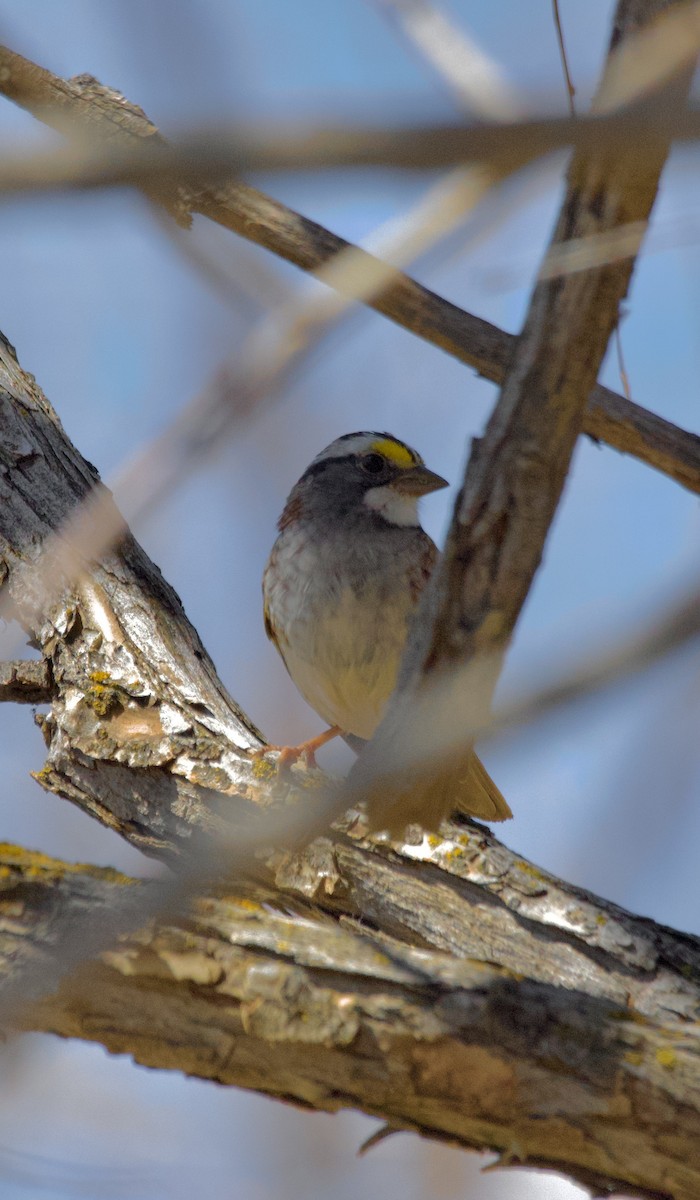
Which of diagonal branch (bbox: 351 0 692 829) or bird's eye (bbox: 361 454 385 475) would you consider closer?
diagonal branch (bbox: 351 0 692 829)

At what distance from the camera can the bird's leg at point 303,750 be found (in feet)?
16.1

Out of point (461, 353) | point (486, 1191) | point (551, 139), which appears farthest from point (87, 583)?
point (486, 1191)

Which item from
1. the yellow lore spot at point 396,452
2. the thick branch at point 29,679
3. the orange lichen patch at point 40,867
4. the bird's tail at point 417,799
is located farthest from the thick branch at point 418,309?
the orange lichen patch at point 40,867

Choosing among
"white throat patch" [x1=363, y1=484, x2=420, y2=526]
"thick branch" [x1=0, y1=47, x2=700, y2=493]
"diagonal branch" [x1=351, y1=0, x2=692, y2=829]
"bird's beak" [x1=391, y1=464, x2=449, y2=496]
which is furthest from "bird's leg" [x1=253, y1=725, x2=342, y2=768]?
"diagonal branch" [x1=351, y1=0, x2=692, y2=829]

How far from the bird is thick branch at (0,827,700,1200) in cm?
257

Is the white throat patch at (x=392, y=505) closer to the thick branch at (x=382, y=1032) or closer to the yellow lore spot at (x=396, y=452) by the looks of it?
the yellow lore spot at (x=396, y=452)

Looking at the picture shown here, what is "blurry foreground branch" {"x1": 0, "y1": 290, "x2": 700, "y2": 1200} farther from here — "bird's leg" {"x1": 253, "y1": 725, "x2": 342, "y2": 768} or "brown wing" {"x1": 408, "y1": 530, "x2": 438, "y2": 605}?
"brown wing" {"x1": 408, "y1": 530, "x2": 438, "y2": 605}

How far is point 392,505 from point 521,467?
159 inches

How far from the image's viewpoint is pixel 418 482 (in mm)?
6738

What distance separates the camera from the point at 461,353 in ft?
15.7

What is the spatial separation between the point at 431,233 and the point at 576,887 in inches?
123

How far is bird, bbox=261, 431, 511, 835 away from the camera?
627cm

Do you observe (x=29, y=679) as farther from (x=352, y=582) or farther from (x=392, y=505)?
(x=392, y=505)

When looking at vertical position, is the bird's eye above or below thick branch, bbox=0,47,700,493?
above
